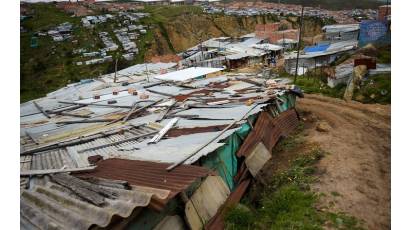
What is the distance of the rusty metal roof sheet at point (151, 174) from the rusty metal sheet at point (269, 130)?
9.27 ft

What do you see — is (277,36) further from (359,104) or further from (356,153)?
(356,153)

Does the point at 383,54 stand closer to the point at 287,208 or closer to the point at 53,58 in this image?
the point at 287,208

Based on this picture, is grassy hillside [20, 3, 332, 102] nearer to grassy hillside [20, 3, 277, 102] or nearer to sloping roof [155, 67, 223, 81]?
grassy hillside [20, 3, 277, 102]

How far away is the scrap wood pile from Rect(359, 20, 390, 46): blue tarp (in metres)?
20.1

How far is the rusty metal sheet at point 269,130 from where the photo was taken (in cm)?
919

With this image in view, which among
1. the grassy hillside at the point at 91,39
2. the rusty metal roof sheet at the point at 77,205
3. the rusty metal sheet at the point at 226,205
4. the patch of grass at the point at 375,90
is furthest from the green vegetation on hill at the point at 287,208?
the grassy hillside at the point at 91,39

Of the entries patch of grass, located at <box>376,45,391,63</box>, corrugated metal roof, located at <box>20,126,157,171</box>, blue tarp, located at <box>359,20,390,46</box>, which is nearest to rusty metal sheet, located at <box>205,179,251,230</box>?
corrugated metal roof, located at <box>20,126,157,171</box>

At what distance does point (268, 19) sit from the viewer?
86.5 metres

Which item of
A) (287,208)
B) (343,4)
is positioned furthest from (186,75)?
(343,4)

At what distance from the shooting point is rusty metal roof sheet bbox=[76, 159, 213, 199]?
5.69 m

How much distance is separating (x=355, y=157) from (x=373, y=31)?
24.2m

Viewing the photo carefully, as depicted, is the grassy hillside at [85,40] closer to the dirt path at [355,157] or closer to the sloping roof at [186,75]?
Answer: the sloping roof at [186,75]

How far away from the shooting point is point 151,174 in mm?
6145

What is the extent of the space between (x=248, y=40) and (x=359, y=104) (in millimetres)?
31224
